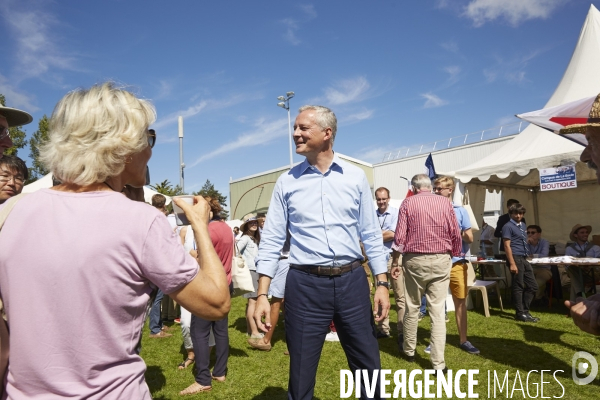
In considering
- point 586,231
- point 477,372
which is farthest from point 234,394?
point 586,231

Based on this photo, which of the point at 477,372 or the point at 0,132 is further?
the point at 477,372

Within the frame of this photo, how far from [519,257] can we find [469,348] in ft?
8.13

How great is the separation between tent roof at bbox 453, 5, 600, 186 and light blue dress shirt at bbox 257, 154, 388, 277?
6.84m

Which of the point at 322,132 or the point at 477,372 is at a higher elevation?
the point at 322,132

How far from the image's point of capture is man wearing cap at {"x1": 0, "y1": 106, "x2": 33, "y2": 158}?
2.72 meters

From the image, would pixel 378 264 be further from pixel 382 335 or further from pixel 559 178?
pixel 559 178

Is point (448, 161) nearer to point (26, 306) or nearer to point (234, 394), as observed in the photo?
point (234, 394)

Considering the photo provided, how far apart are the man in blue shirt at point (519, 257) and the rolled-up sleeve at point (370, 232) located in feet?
16.4

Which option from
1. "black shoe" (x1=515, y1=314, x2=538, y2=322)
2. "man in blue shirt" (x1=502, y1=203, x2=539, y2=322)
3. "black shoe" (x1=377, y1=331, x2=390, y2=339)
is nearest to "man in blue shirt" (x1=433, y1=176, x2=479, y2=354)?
"black shoe" (x1=377, y1=331, x2=390, y2=339)

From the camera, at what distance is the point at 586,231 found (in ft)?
26.7

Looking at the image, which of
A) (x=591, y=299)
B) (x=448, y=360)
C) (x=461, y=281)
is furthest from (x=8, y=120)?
(x=448, y=360)

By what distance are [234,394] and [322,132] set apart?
115 inches

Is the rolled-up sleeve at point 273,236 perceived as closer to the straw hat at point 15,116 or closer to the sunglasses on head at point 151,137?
the sunglasses on head at point 151,137

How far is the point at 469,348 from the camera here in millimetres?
5477
